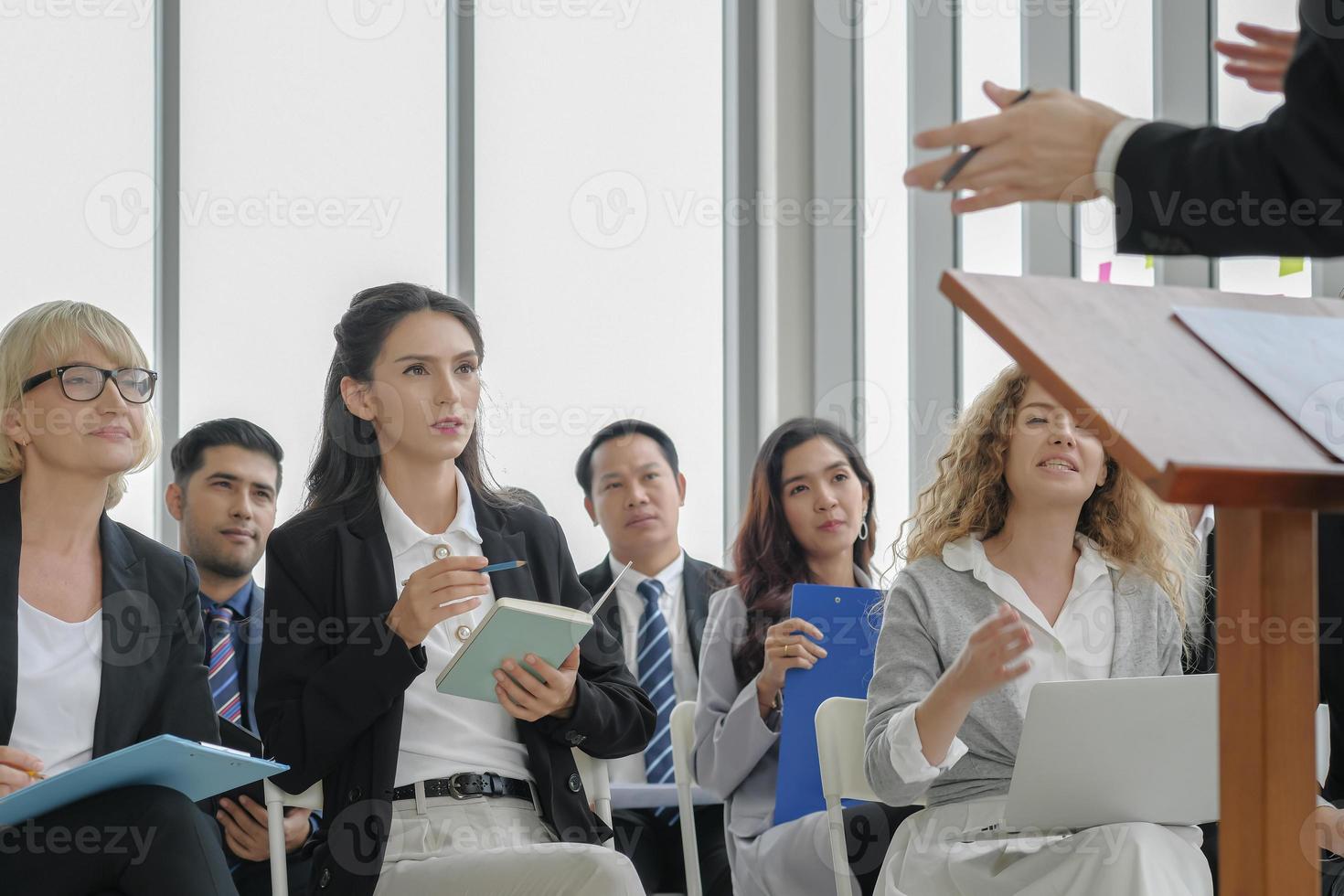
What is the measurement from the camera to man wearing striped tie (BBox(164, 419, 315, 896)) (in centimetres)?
331

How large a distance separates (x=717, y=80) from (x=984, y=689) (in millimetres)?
4130

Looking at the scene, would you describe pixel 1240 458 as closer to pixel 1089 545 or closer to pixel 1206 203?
pixel 1206 203

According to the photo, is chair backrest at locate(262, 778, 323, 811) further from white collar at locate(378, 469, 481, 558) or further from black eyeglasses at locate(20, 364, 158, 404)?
black eyeglasses at locate(20, 364, 158, 404)

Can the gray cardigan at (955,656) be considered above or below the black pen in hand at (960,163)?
below

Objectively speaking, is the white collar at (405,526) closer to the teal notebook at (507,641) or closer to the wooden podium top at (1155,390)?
the teal notebook at (507,641)

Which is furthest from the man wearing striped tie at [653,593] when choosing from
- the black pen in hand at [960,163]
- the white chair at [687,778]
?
the black pen in hand at [960,163]

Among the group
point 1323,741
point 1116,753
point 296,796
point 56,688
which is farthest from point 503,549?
point 1323,741

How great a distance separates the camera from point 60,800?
205cm

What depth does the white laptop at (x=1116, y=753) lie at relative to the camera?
1990 millimetres

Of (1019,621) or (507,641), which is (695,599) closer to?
(507,641)

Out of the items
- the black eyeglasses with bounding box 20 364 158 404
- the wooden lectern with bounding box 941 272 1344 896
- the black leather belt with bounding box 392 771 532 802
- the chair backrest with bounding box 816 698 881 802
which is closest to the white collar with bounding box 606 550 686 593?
the chair backrest with bounding box 816 698 881 802

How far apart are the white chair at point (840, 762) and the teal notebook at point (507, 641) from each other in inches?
20.7

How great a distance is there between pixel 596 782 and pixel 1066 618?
94 centimetres

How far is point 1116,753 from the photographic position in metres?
2.04
